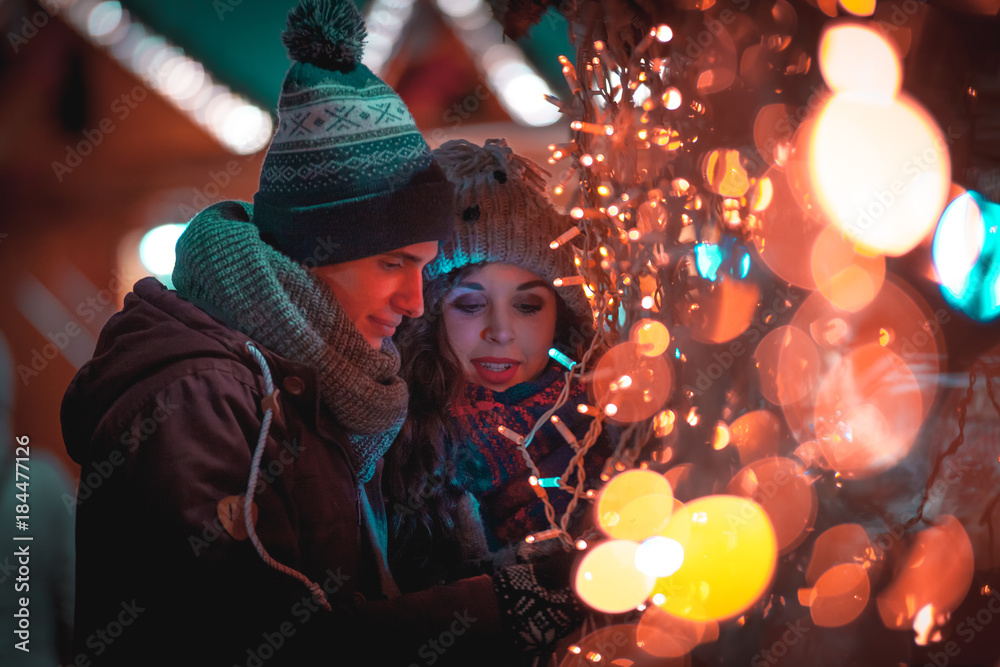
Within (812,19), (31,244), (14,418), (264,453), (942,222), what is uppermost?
(31,244)

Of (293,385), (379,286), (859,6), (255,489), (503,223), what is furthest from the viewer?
(503,223)

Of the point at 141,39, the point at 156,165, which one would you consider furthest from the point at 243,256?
the point at 156,165

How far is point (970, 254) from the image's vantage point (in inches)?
32.3

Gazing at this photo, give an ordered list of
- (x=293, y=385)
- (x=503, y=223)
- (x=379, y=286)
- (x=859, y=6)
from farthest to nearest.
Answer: (x=503, y=223)
(x=379, y=286)
(x=293, y=385)
(x=859, y=6)

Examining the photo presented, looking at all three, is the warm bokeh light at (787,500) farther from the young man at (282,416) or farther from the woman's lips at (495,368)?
the woman's lips at (495,368)

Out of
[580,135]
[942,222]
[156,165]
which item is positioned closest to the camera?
[942,222]

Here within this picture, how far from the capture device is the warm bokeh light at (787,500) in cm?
95

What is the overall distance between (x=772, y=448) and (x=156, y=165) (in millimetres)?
2066

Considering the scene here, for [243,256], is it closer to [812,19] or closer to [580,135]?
[580,135]

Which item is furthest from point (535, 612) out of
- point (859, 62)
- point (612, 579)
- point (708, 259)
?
point (859, 62)

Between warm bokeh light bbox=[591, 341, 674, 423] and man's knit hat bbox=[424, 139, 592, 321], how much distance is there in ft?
1.29

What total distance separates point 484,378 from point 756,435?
2.17 ft

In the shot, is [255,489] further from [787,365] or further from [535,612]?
[787,365]

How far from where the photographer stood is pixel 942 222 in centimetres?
82
